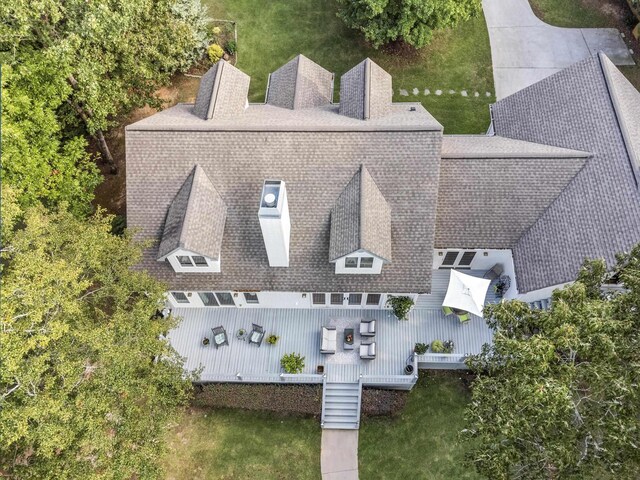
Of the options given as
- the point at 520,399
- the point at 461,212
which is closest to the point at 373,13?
the point at 461,212

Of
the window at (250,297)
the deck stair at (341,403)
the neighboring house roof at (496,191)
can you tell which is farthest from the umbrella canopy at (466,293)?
the window at (250,297)

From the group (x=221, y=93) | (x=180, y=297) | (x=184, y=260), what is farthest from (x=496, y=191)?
(x=180, y=297)

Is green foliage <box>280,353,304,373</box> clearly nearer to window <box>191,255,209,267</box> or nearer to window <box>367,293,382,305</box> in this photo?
window <box>367,293,382,305</box>

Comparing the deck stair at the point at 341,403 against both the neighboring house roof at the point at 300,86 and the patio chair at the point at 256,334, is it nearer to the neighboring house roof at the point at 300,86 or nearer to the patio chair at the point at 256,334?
the patio chair at the point at 256,334

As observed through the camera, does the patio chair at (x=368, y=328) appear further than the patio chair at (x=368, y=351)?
Yes

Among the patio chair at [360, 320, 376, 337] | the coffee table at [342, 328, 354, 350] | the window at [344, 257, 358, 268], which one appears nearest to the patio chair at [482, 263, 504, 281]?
the patio chair at [360, 320, 376, 337]
